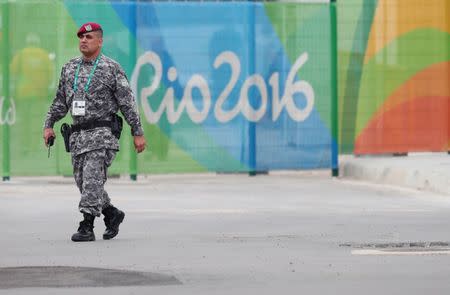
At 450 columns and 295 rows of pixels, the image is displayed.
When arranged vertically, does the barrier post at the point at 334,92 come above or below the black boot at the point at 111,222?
above

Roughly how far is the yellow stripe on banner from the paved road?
236cm

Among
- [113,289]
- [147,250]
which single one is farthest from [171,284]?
[147,250]

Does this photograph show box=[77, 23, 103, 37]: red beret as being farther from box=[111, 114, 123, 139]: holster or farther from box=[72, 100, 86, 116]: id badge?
box=[111, 114, 123, 139]: holster

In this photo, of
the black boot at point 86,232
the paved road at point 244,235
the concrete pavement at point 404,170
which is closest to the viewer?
the paved road at point 244,235

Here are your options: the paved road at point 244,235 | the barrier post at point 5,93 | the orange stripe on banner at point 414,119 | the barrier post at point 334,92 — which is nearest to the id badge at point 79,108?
the paved road at point 244,235

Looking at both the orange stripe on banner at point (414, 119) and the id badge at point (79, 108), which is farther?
the orange stripe on banner at point (414, 119)

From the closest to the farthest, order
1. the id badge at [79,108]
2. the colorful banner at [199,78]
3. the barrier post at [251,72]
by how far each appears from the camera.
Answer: the id badge at [79,108], the colorful banner at [199,78], the barrier post at [251,72]

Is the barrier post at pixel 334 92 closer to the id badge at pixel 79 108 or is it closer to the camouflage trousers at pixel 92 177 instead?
the camouflage trousers at pixel 92 177

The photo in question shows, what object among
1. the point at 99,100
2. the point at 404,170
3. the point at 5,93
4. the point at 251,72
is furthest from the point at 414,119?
the point at 99,100

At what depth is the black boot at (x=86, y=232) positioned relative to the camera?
12.7 meters

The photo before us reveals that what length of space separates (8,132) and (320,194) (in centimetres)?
465

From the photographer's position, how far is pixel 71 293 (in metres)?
9.02

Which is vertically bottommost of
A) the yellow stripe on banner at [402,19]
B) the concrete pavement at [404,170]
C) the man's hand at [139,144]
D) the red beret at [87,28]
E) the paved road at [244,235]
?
the paved road at [244,235]

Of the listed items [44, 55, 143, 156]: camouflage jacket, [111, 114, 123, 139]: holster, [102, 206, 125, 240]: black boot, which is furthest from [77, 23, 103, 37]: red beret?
[102, 206, 125, 240]: black boot
